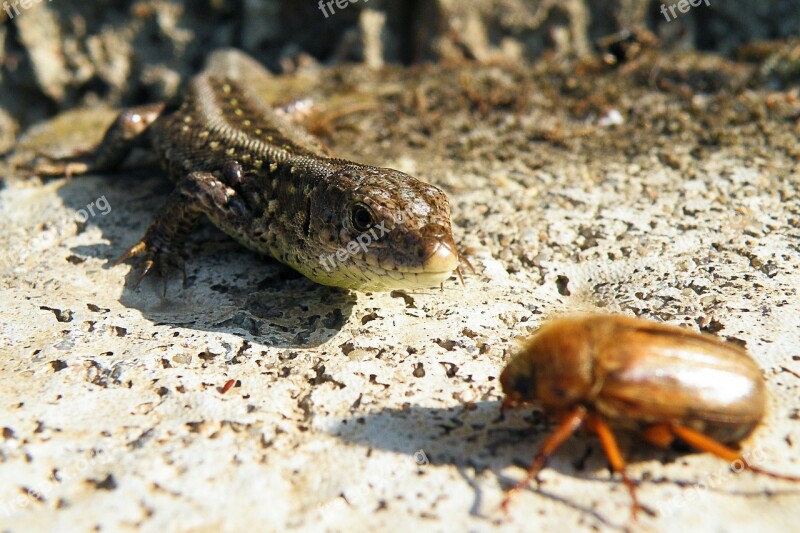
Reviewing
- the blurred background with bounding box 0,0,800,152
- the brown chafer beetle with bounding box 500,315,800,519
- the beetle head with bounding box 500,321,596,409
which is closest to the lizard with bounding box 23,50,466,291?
the beetle head with bounding box 500,321,596,409

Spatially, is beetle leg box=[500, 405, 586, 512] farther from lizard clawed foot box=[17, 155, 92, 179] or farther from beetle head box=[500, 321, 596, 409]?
lizard clawed foot box=[17, 155, 92, 179]

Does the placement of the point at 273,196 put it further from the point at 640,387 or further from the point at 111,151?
the point at 640,387

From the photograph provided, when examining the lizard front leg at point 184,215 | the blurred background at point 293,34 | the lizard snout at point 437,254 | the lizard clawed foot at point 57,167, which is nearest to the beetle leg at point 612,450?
the lizard snout at point 437,254

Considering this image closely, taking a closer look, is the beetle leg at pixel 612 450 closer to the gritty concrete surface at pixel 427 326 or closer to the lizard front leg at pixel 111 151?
the gritty concrete surface at pixel 427 326

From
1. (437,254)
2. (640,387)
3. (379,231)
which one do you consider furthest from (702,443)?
(379,231)

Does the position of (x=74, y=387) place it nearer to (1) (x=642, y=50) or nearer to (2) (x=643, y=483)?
(2) (x=643, y=483)
